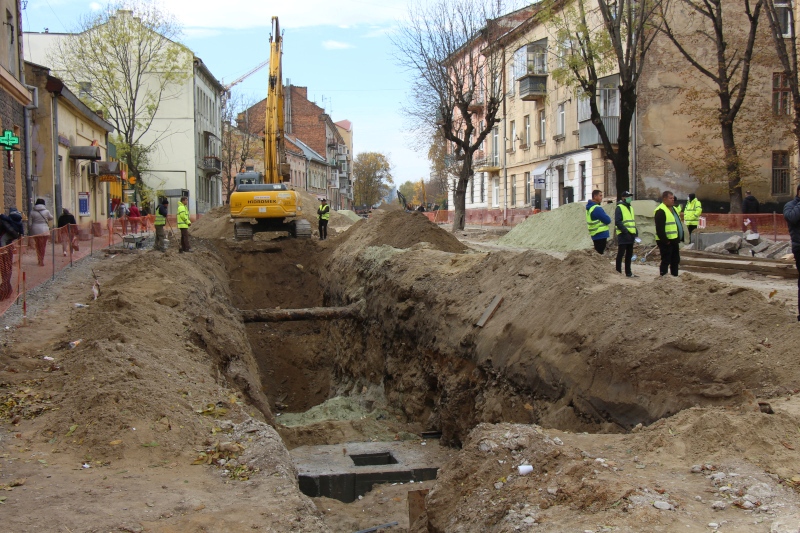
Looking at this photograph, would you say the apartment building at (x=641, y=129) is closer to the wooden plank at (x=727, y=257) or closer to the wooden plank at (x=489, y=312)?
the wooden plank at (x=727, y=257)

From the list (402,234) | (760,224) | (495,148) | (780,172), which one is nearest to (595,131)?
(780,172)

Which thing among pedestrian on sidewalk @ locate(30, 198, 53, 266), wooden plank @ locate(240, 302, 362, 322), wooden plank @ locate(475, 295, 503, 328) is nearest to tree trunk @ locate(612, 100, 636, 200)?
wooden plank @ locate(240, 302, 362, 322)

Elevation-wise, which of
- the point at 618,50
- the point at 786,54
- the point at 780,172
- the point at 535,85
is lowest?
the point at 780,172

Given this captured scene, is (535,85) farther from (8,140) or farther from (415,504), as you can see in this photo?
(415,504)

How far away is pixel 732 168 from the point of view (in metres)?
24.1

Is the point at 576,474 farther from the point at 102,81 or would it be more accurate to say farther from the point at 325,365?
the point at 102,81

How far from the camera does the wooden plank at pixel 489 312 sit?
10.4m

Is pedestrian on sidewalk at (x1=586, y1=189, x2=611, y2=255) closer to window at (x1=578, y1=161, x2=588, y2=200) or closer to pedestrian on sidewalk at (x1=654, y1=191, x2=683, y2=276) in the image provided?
pedestrian on sidewalk at (x1=654, y1=191, x2=683, y2=276)

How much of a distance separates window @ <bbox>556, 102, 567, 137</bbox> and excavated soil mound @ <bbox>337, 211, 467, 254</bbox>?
17555 millimetres

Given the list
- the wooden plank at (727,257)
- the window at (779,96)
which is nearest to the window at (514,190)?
the window at (779,96)

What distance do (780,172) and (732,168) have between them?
23.6 feet

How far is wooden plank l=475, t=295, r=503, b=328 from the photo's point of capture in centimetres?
1035

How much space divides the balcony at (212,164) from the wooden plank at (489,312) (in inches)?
1745

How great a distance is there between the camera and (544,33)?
3691cm
